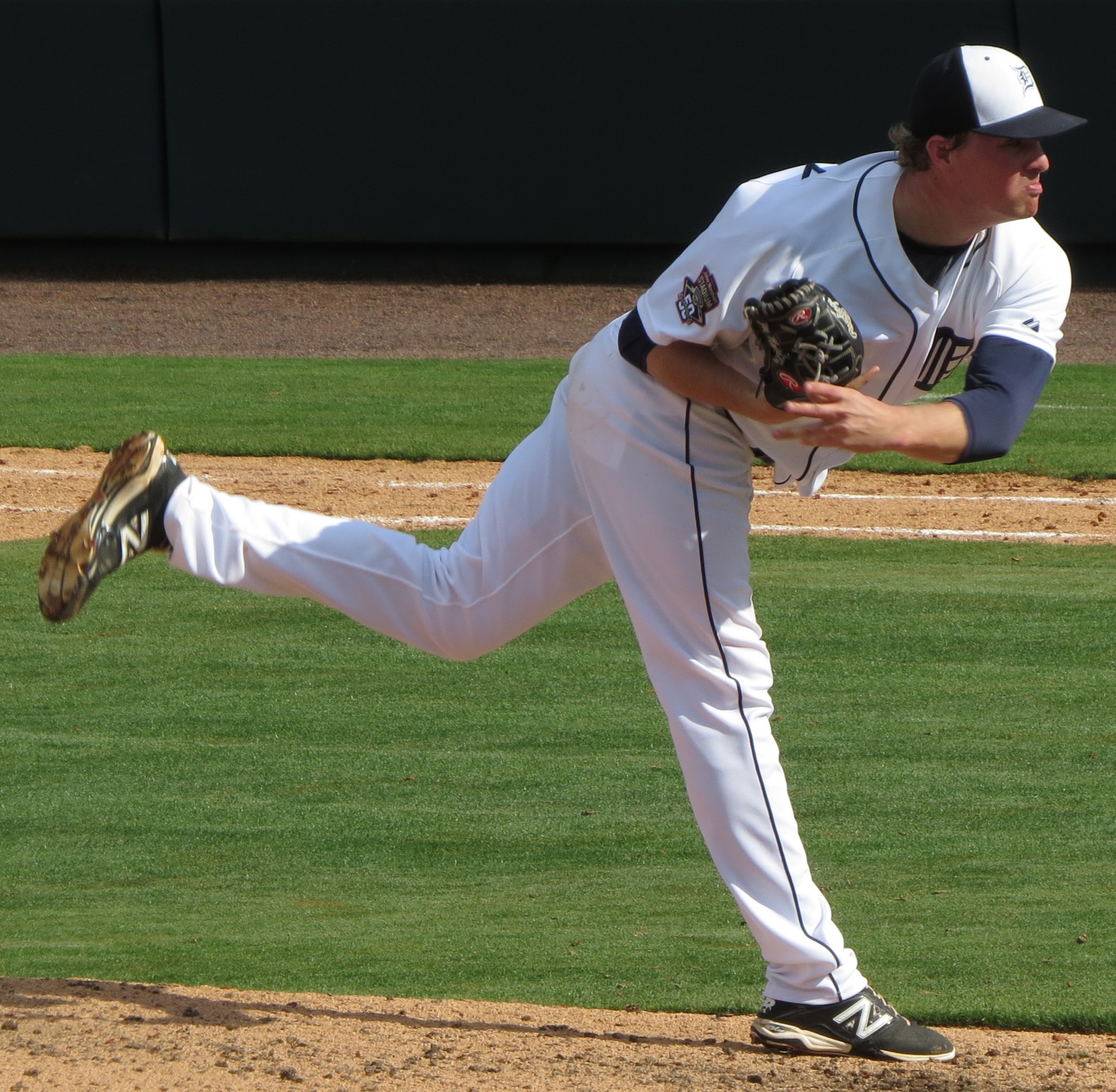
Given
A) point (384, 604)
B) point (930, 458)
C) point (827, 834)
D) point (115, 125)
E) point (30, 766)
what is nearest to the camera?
point (930, 458)

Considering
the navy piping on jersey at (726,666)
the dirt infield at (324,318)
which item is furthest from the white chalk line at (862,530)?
the dirt infield at (324,318)

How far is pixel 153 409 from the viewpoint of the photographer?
11.9m

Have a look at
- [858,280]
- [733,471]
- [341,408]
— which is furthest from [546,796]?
[341,408]

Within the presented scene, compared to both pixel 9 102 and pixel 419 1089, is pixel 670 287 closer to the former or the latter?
pixel 419 1089

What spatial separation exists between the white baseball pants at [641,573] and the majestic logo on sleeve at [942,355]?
37 centimetres

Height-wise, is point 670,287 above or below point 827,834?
above

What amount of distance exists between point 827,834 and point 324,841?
1.39 metres

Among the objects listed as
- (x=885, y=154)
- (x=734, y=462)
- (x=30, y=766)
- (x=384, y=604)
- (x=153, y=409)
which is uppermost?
(x=885, y=154)

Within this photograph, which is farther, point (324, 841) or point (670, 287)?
point (324, 841)

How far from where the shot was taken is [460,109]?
1723cm

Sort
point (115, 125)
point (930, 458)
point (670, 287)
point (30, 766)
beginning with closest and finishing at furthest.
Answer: point (930, 458)
point (670, 287)
point (30, 766)
point (115, 125)

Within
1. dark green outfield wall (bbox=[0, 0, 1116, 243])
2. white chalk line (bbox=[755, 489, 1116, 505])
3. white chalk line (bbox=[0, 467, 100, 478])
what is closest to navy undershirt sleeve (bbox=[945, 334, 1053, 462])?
white chalk line (bbox=[755, 489, 1116, 505])

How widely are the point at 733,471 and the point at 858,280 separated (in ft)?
1.41

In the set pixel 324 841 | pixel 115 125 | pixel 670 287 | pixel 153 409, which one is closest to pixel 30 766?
pixel 324 841
